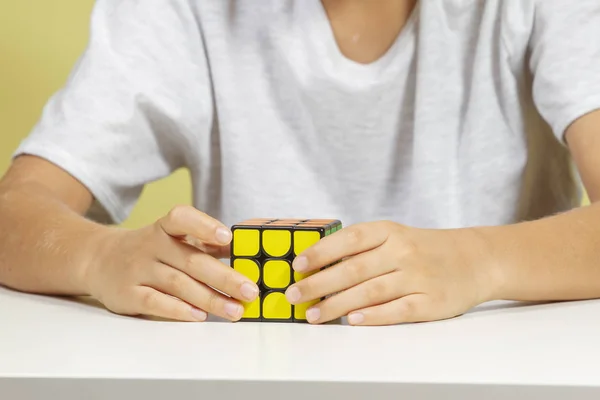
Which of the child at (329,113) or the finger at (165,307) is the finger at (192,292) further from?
the child at (329,113)

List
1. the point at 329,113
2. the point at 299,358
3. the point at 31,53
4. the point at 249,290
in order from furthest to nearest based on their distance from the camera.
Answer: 1. the point at 31,53
2. the point at 329,113
3. the point at 249,290
4. the point at 299,358

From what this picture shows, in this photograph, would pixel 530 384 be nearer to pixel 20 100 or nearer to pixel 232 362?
pixel 232 362

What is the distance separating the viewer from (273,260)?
61 centimetres

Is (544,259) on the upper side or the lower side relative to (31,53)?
lower

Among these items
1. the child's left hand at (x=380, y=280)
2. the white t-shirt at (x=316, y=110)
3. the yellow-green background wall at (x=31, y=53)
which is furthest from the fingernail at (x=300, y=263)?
→ the yellow-green background wall at (x=31, y=53)

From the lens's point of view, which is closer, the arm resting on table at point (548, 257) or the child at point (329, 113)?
the arm resting on table at point (548, 257)

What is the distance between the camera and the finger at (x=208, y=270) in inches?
23.2

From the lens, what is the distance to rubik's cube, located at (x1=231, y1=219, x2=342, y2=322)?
1.98 ft

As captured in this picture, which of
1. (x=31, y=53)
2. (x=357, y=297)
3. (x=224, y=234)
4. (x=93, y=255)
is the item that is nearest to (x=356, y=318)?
(x=357, y=297)

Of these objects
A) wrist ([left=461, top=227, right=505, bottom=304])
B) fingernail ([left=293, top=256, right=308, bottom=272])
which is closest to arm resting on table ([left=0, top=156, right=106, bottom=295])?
fingernail ([left=293, top=256, right=308, bottom=272])

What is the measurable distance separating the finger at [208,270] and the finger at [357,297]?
0.05 metres

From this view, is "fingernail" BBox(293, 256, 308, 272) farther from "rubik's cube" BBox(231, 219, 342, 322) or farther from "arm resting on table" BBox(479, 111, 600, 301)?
"arm resting on table" BBox(479, 111, 600, 301)

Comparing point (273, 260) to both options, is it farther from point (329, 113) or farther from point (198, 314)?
point (329, 113)

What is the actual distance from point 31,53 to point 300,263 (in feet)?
3.44
